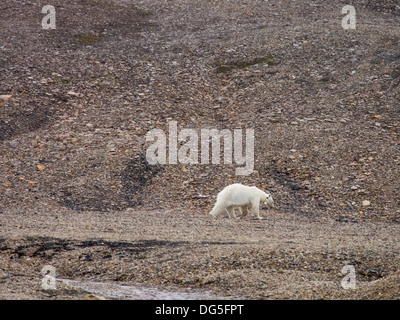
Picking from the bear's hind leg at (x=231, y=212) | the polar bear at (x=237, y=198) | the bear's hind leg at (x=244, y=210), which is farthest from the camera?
the bear's hind leg at (x=244, y=210)

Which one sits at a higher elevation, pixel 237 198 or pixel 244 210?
pixel 237 198

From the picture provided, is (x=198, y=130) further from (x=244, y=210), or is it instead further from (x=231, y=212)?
(x=231, y=212)

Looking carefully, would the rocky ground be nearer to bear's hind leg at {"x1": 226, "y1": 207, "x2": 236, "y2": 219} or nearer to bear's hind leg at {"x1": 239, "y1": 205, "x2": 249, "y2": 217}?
A: bear's hind leg at {"x1": 239, "y1": 205, "x2": 249, "y2": 217}

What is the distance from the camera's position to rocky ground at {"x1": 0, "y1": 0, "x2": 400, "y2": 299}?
8.49m

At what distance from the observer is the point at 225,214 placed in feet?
42.5

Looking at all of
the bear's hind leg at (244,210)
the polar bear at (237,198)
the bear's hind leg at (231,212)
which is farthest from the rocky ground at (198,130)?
the bear's hind leg at (231,212)

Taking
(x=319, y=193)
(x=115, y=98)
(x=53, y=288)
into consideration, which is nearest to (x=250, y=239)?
(x=53, y=288)

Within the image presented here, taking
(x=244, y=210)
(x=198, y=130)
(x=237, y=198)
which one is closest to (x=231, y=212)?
(x=244, y=210)

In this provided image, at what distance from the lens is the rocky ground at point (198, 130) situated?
8492 mm

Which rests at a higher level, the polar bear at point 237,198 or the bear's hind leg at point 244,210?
the polar bear at point 237,198

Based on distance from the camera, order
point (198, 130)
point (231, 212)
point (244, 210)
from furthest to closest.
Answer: point (198, 130) < point (244, 210) < point (231, 212)

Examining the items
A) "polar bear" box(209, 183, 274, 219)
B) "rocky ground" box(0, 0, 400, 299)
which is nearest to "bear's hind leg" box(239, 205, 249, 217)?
"polar bear" box(209, 183, 274, 219)

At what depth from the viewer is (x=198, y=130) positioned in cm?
1694

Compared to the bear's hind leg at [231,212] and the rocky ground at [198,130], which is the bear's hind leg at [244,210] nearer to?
the bear's hind leg at [231,212]
